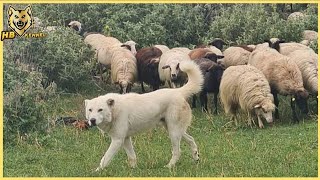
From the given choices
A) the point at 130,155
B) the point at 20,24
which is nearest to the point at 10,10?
the point at 20,24

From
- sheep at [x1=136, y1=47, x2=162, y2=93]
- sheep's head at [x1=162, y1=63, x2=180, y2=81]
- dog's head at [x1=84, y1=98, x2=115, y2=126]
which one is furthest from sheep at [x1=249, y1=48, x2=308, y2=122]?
dog's head at [x1=84, y1=98, x2=115, y2=126]

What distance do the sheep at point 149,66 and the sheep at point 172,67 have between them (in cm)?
17

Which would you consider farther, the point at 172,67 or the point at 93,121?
the point at 172,67

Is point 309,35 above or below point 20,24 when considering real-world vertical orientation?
below

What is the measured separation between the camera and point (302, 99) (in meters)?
14.0

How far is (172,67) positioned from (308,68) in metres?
3.23

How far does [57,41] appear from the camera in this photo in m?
16.8

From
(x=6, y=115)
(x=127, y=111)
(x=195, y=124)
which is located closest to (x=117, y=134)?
(x=127, y=111)

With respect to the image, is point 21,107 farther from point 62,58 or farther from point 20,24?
point 62,58

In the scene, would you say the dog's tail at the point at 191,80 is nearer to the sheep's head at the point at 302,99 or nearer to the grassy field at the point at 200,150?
the grassy field at the point at 200,150

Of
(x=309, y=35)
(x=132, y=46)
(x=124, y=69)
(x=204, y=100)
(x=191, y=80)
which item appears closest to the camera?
(x=191, y=80)

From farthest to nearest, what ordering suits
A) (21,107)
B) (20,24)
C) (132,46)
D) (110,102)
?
(132,46) → (20,24) → (21,107) → (110,102)

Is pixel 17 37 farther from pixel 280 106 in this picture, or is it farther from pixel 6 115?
pixel 280 106

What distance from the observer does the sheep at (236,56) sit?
1680 centimetres
